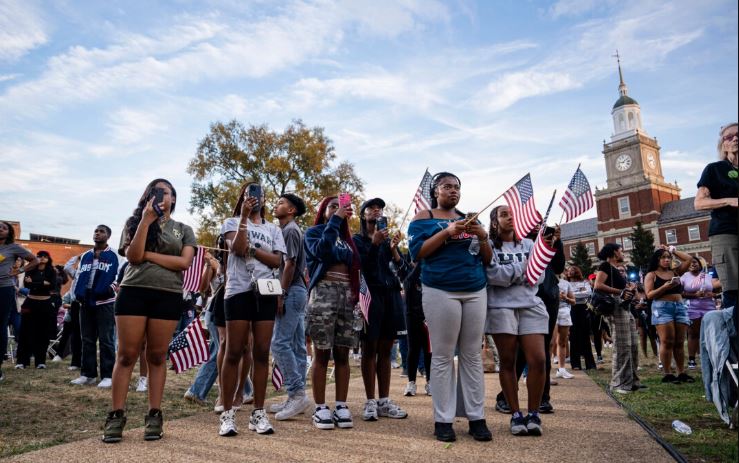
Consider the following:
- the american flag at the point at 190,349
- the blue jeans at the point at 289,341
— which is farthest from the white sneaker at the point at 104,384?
the blue jeans at the point at 289,341

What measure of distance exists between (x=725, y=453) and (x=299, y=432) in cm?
312

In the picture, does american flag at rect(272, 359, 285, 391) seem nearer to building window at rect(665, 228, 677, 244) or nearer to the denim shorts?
the denim shorts

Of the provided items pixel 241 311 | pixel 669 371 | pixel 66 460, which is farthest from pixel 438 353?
pixel 669 371

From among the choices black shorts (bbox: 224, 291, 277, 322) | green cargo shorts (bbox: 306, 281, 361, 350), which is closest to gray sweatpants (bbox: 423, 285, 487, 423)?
green cargo shorts (bbox: 306, 281, 361, 350)

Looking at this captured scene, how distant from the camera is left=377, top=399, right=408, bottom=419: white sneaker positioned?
5.14 metres

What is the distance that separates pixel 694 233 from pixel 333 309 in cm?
7183

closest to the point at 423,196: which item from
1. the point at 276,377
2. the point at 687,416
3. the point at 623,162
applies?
the point at 276,377

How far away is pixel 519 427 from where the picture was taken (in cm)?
422

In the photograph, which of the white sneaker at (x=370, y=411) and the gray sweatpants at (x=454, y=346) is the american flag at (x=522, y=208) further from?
the white sneaker at (x=370, y=411)

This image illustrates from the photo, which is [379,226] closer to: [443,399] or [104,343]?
[443,399]

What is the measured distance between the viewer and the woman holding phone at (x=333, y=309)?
4742 mm

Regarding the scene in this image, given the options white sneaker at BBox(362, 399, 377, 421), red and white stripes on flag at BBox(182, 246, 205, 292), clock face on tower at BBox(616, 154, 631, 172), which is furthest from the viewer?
clock face on tower at BBox(616, 154, 631, 172)

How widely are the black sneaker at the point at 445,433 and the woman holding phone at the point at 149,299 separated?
2211mm

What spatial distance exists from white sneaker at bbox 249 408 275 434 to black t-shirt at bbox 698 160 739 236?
152 inches
